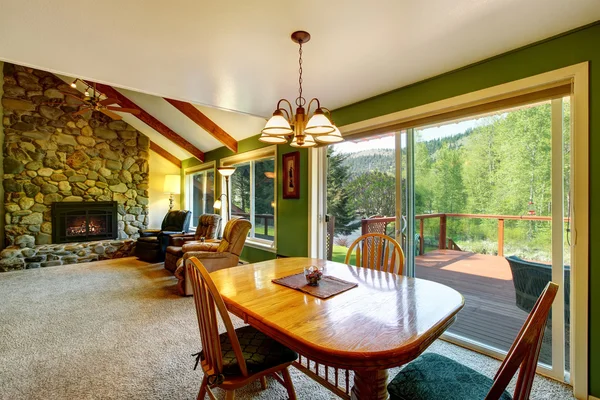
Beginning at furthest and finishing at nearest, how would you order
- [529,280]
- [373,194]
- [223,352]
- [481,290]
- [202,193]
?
[202,193] → [373,194] → [481,290] → [529,280] → [223,352]

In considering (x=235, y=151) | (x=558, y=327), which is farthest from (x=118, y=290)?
(x=558, y=327)

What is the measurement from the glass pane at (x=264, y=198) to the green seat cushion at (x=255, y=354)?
130 inches

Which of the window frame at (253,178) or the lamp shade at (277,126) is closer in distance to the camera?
the lamp shade at (277,126)

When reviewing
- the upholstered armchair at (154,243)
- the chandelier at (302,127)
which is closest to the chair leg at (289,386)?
the chandelier at (302,127)

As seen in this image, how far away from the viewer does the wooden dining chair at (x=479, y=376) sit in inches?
32.9

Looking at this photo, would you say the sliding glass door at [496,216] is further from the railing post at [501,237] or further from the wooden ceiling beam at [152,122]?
the wooden ceiling beam at [152,122]

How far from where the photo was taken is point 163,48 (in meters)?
2.18

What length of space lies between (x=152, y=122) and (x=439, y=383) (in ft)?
20.2

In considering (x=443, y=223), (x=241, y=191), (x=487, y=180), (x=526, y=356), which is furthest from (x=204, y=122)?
(x=526, y=356)

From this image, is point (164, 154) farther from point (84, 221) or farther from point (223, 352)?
point (223, 352)

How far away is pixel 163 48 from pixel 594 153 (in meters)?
3.04

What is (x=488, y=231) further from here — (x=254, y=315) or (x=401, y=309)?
(x=254, y=315)

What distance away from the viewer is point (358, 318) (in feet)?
3.99

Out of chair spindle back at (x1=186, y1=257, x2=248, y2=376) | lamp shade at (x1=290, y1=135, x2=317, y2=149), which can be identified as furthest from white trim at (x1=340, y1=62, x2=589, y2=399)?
chair spindle back at (x1=186, y1=257, x2=248, y2=376)
